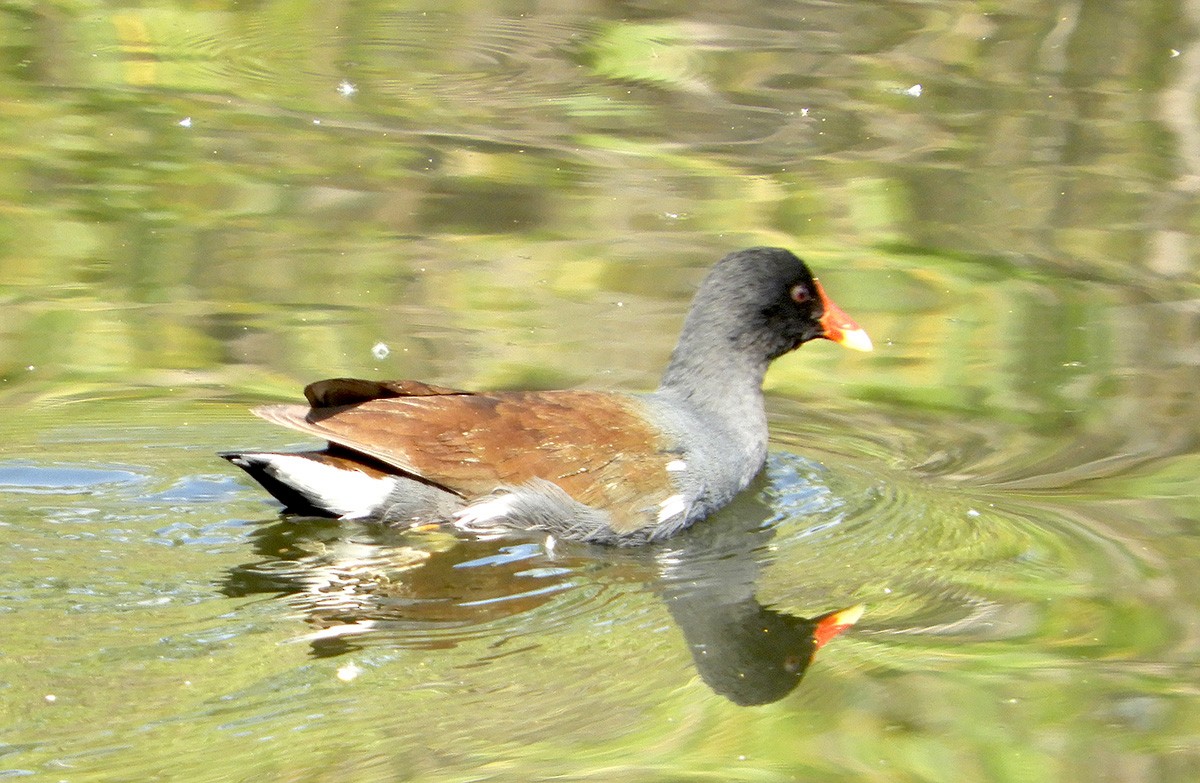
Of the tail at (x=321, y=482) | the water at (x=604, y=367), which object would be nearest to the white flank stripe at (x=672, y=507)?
the water at (x=604, y=367)

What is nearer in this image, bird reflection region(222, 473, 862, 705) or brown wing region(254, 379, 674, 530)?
bird reflection region(222, 473, 862, 705)

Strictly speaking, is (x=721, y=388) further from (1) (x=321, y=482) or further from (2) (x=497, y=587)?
(1) (x=321, y=482)

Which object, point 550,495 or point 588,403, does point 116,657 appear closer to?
point 550,495

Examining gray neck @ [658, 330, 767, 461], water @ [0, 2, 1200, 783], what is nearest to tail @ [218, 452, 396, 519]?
water @ [0, 2, 1200, 783]

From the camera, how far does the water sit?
3.96m

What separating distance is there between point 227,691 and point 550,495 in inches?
55.7

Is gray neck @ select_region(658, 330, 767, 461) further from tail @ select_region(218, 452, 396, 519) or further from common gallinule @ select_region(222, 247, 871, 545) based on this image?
tail @ select_region(218, 452, 396, 519)

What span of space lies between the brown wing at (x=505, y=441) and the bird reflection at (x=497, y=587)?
18cm

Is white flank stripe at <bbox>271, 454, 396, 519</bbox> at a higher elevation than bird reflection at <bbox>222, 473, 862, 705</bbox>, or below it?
A: higher

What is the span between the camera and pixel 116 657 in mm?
4027

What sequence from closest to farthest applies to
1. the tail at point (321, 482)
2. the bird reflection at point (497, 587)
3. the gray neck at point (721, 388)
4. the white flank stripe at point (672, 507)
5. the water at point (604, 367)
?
the water at point (604, 367) < the bird reflection at point (497, 587) < the tail at point (321, 482) < the white flank stripe at point (672, 507) < the gray neck at point (721, 388)

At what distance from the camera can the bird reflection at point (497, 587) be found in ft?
14.2

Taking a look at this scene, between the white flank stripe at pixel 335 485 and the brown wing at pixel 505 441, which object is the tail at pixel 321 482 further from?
the brown wing at pixel 505 441

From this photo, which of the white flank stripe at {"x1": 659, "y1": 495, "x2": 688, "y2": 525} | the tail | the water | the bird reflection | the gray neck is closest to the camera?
the water
